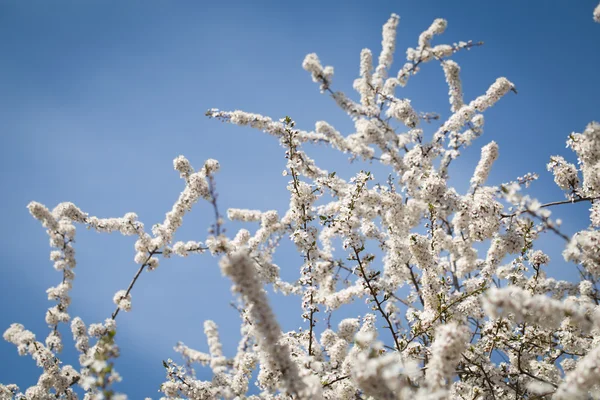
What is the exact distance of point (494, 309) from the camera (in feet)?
11.4

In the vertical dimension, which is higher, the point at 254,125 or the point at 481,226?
the point at 254,125

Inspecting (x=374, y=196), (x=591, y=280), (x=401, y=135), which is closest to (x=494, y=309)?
(x=374, y=196)

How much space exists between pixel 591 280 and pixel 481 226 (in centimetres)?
483

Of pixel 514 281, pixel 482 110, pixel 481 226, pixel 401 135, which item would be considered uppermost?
pixel 401 135

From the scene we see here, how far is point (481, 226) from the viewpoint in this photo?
262 inches

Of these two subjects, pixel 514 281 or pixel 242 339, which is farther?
pixel 242 339

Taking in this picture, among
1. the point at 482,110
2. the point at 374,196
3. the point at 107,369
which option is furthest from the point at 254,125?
the point at 107,369

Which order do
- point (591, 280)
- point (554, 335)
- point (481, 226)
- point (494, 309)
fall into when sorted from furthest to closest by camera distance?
point (591, 280), point (554, 335), point (481, 226), point (494, 309)

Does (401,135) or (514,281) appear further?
(401,135)

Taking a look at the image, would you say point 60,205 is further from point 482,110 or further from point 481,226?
point 482,110

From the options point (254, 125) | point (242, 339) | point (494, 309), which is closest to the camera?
point (494, 309)

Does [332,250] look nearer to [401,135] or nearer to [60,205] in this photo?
[401,135]

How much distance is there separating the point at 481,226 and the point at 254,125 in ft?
20.2

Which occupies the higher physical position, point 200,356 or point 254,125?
point 254,125
